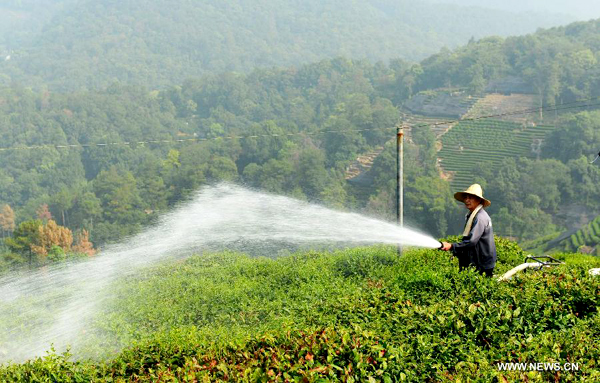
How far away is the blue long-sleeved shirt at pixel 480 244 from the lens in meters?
8.37

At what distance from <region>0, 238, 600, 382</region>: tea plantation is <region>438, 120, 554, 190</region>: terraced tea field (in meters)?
86.5

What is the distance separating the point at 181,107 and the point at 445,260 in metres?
178

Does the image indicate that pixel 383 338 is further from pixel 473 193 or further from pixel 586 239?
pixel 586 239

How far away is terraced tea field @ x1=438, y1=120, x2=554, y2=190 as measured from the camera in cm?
9806

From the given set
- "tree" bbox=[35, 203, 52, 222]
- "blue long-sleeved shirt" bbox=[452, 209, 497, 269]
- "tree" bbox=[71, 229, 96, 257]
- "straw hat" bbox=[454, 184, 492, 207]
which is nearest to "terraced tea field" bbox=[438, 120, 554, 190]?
"tree" bbox=[71, 229, 96, 257]

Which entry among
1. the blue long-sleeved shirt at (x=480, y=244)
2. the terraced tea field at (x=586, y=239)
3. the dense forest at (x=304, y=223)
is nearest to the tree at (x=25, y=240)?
the dense forest at (x=304, y=223)

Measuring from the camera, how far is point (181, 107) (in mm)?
183500

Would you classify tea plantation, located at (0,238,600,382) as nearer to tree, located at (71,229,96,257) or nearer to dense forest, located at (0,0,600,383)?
dense forest, located at (0,0,600,383)

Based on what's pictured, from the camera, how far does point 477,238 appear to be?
837 cm

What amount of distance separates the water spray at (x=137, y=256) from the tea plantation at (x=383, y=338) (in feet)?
3.33

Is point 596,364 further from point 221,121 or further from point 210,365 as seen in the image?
point 221,121

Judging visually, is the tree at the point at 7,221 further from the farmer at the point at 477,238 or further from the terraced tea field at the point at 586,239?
the farmer at the point at 477,238

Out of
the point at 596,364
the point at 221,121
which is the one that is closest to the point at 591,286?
the point at 596,364

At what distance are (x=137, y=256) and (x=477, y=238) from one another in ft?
42.0
